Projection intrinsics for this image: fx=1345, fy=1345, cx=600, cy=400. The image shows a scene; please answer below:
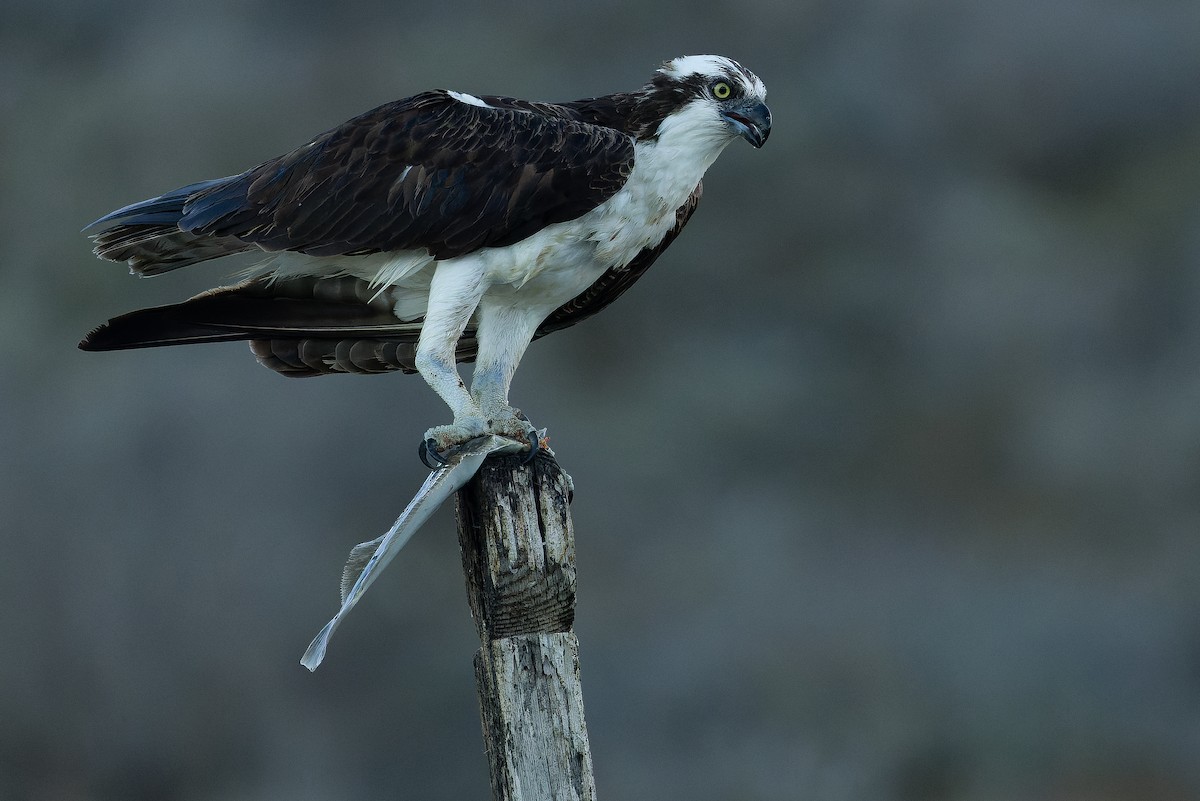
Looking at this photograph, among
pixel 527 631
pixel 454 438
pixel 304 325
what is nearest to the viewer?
pixel 527 631

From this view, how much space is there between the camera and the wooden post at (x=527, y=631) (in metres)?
2.83

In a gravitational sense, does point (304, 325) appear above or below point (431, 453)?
above

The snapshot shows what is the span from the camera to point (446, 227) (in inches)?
123

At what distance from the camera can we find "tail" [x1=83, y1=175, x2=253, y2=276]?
3.33 m

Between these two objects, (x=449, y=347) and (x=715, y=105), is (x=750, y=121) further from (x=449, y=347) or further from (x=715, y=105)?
(x=449, y=347)

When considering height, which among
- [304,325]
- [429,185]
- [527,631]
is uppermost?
[429,185]

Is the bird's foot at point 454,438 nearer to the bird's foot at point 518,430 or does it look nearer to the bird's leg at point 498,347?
the bird's foot at point 518,430

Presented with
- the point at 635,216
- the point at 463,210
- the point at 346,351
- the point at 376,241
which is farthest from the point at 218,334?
the point at 635,216

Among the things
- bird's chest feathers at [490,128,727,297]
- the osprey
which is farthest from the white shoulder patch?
bird's chest feathers at [490,128,727,297]

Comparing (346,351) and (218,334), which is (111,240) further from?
(346,351)

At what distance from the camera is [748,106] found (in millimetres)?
3256

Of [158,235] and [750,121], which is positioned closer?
[750,121]

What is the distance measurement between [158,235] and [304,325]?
42 cm

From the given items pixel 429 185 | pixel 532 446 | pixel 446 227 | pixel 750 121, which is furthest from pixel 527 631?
pixel 750 121
